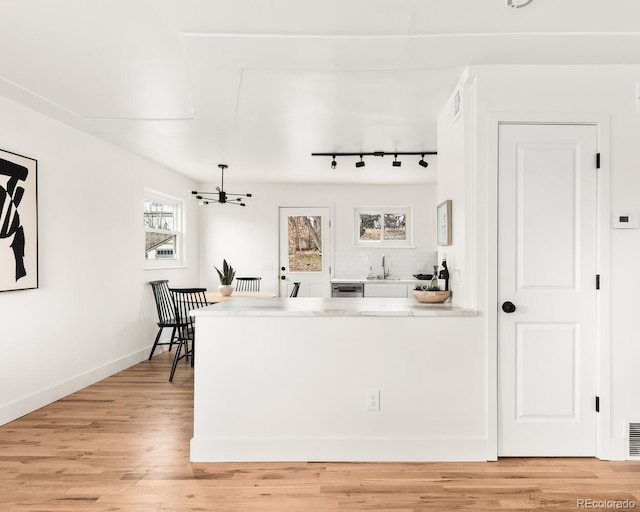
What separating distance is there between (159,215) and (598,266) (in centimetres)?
504

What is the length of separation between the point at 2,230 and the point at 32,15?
1655 mm

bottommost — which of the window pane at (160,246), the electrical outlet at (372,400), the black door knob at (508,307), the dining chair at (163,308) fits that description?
the electrical outlet at (372,400)

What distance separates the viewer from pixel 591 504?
83.0 inches

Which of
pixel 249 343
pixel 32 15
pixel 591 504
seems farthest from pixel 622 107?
pixel 32 15

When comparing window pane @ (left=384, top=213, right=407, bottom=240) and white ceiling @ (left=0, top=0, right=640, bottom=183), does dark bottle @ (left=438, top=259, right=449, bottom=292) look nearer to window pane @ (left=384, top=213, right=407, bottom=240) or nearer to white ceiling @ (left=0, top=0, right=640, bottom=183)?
white ceiling @ (left=0, top=0, right=640, bottom=183)

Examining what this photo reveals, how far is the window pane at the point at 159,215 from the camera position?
18.0 feet

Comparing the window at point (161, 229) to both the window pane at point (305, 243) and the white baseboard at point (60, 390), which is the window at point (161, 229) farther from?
the window pane at point (305, 243)

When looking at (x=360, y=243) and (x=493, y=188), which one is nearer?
(x=493, y=188)

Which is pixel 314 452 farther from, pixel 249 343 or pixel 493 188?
pixel 493 188

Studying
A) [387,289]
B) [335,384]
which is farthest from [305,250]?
[335,384]

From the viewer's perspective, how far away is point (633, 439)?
255 centimetres

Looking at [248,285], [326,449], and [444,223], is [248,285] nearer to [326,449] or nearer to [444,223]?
[444,223]

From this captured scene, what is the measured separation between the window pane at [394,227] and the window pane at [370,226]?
0.37ft

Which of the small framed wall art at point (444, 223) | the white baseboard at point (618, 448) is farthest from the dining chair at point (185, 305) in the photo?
the white baseboard at point (618, 448)
